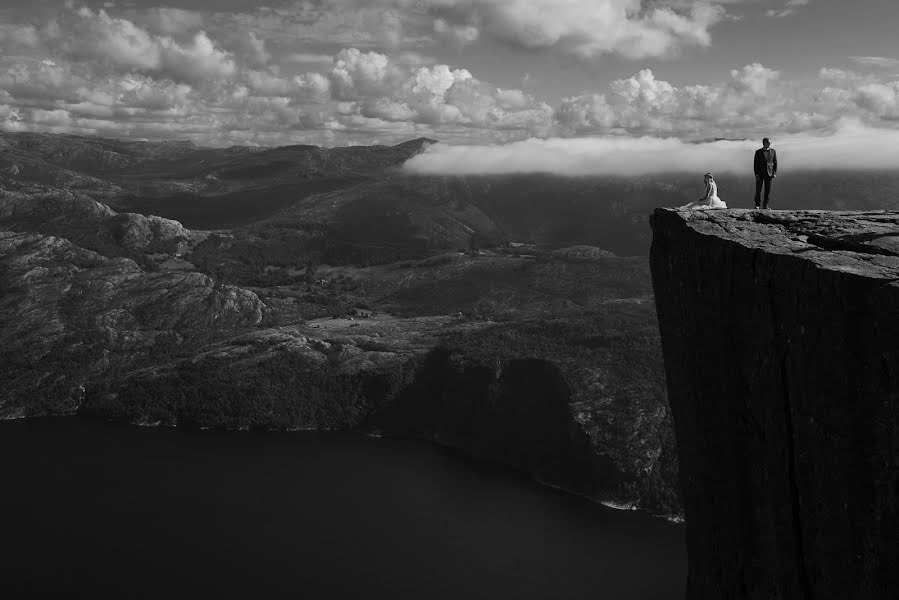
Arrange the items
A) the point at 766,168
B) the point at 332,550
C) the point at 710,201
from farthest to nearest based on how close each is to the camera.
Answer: the point at 332,550 < the point at 766,168 < the point at 710,201

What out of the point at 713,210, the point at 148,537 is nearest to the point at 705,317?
the point at 713,210

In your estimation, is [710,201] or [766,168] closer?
[710,201]

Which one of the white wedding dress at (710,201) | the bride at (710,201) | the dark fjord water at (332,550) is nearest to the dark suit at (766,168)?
the bride at (710,201)

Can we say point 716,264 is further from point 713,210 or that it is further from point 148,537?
point 148,537

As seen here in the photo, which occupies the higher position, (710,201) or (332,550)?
(710,201)

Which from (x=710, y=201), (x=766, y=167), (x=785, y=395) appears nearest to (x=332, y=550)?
(x=766, y=167)

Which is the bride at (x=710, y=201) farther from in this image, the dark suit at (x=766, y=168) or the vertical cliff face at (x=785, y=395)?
the dark suit at (x=766, y=168)

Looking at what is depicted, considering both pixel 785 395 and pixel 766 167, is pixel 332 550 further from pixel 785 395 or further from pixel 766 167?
pixel 785 395

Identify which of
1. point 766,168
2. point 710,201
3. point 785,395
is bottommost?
point 785,395

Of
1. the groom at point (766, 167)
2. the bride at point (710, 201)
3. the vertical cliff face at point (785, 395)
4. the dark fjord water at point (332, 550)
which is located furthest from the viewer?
the dark fjord water at point (332, 550)
